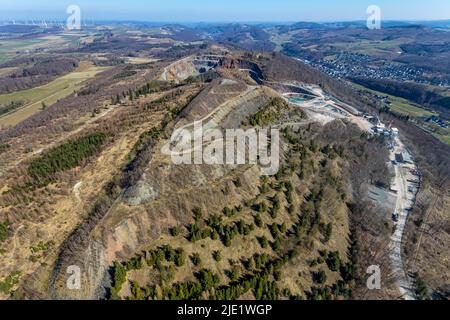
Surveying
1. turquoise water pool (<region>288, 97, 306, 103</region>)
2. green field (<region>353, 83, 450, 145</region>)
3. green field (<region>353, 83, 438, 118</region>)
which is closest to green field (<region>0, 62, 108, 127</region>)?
turquoise water pool (<region>288, 97, 306, 103</region>)

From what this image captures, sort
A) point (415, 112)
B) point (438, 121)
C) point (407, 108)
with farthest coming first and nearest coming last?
point (407, 108), point (415, 112), point (438, 121)

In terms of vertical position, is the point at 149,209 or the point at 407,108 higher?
the point at 149,209

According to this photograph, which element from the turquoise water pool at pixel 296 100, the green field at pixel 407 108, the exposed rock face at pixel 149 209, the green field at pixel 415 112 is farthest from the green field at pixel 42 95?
the green field at pixel 407 108

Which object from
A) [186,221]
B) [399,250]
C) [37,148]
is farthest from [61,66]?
[399,250]

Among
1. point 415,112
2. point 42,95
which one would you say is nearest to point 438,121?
point 415,112

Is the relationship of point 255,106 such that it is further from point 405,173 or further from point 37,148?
point 37,148

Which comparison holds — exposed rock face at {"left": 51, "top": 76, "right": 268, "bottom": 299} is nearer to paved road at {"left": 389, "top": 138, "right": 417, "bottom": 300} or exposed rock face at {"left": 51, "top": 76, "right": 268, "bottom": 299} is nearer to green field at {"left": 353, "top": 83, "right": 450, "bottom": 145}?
paved road at {"left": 389, "top": 138, "right": 417, "bottom": 300}

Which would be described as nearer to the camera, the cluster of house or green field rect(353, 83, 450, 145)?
green field rect(353, 83, 450, 145)

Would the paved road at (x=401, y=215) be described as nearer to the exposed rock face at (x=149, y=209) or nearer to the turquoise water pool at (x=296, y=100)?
the exposed rock face at (x=149, y=209)

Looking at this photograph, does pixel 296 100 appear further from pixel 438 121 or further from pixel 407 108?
pixel 407 108
